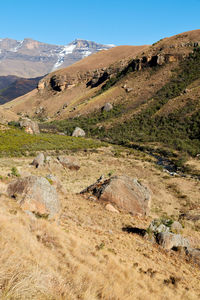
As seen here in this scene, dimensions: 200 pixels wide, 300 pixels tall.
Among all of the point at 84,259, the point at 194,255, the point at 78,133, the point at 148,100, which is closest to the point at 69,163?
the point at 194,255

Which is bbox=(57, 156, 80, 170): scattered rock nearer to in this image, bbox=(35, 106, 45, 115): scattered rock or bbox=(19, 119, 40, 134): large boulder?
bbox=(19, 119, 40, 134): large boulder

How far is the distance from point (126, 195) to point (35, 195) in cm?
799

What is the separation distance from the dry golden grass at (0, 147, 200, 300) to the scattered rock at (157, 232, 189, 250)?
18.9 inches

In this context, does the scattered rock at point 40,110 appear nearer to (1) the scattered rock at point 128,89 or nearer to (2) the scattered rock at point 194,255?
(1) the scattered rock at point 128,89

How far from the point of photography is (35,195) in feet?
40.2

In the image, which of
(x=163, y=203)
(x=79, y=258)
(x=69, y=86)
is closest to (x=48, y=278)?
(x=79, y=258)

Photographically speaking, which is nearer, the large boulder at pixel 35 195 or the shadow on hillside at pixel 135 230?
the large boulder at pixel 35 195

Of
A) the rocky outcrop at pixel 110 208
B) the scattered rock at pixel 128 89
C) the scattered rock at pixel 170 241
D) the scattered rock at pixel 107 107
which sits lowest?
the rocky outcrop at pixel 110 208

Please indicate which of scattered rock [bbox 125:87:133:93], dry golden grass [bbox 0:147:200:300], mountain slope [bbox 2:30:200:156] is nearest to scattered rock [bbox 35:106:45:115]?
mountain slope [bbox 2:30:200:156]

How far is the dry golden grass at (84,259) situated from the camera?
447 centimetres

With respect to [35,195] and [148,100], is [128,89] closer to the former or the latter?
[148,100]

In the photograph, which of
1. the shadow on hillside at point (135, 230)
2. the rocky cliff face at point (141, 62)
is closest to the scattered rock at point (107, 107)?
the rocky cliff face at point (141, 62)

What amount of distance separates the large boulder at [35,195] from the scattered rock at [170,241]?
21.4ft

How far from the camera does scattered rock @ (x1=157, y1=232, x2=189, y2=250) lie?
1210 centimetres
